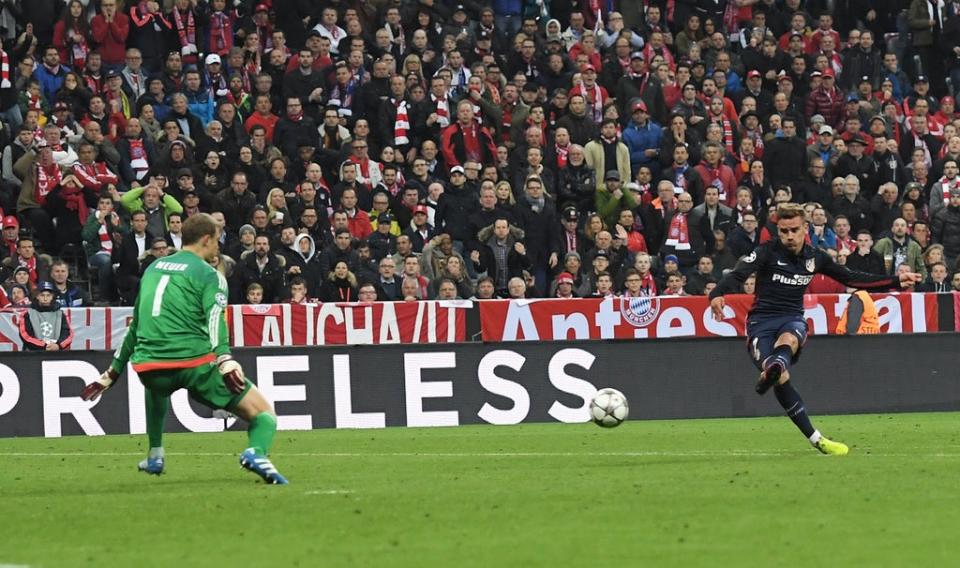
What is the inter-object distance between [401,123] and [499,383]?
24.3ft

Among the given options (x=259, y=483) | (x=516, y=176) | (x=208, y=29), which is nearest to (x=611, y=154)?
(x=516, y=176)

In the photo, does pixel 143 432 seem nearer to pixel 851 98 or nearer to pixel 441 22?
pixel 441 22

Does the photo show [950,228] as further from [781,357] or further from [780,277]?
[781,357]

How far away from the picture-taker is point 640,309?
976 inches

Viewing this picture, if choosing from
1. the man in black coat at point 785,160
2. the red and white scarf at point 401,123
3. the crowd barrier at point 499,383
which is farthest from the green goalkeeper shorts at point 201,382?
the man in black coat at point 785,160

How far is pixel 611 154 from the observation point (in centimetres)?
2805

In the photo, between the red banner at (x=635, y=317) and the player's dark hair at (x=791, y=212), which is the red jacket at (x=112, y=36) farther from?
the player's dark hair at (x=791, y=212)

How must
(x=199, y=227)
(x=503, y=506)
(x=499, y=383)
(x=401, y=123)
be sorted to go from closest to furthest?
(x=503, y=506), (x=199, y=227), (x=499, y=383), (x=401, y=123)

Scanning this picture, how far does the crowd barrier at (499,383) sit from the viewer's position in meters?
20.6

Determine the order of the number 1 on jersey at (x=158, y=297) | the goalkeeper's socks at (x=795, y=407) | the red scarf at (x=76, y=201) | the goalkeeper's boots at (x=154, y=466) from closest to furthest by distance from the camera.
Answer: the number 1 on jersey at (x=158, y=297) < the goalkeeper's boots at (x=154, y=466) < the goalkeeper's socks at (x=795, y=407) < the red scarf at (x=76, y=201)

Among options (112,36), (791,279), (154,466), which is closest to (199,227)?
(154,466)

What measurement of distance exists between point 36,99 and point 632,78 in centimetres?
997

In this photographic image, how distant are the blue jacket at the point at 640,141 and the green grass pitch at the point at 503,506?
12.2 m

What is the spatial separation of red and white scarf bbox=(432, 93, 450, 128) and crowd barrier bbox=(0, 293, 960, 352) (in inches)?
183
